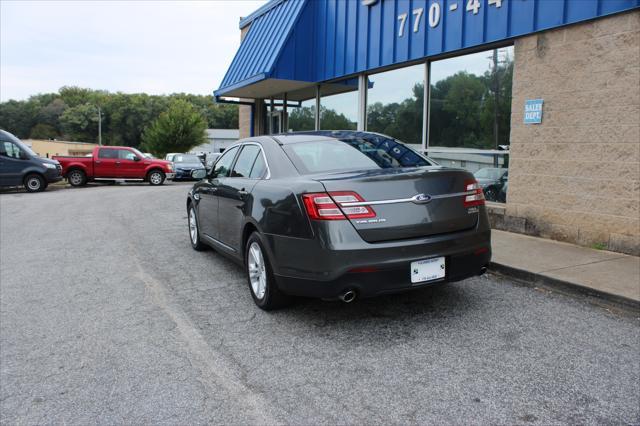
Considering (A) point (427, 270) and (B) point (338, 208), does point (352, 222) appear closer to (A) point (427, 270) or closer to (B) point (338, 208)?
(B) point (338, 208)

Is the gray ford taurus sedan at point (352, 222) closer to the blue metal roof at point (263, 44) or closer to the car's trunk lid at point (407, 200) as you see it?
the car's trunk lid at point (407, 200)

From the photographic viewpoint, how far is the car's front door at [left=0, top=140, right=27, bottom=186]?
1789 cm

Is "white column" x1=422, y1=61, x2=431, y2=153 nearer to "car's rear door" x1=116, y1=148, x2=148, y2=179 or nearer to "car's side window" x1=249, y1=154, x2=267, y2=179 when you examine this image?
"car's side window" x1=249, y1=154, x2=267, y2=179

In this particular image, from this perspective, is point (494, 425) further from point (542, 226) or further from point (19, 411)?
point (542, 226)

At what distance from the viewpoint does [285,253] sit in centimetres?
412

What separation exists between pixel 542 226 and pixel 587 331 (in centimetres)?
360

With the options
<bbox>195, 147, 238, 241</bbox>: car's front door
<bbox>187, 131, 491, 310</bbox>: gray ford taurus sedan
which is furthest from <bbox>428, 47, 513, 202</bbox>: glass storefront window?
<bbox>195, 147, 238, 241</bbox>: car's front door

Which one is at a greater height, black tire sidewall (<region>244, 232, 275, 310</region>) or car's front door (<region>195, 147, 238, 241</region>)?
car's front door (<region>195, 147, 238, 241</region>)

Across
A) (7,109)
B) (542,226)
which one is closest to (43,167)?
(542,226)

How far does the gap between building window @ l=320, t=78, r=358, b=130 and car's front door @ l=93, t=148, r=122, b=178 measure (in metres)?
11.2

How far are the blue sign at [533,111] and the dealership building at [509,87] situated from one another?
0.02m

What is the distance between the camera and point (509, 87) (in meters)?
8.07

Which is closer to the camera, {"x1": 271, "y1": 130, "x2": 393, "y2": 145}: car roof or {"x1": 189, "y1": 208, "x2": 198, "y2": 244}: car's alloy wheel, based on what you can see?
{"x1": 271, "y1": 130, "x2": 393, "y2": 145}: car roof

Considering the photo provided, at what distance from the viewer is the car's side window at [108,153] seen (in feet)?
69.5
